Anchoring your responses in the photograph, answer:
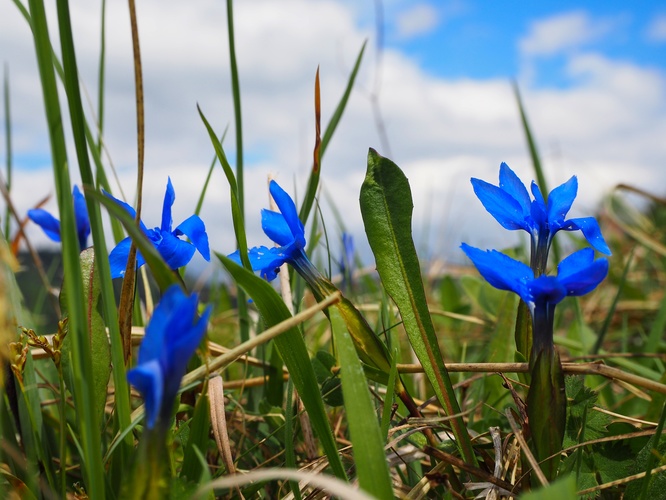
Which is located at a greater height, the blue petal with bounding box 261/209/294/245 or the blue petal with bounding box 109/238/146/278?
the blue petal with bounding box 261/209/294/245

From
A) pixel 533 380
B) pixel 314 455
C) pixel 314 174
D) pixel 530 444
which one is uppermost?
pixel 314 174

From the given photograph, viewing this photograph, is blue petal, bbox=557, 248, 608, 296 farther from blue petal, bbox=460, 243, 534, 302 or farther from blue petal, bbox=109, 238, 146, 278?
blue petal, bbox=109, 238, 146, 278

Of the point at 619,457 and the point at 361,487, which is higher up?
the point at 361,487

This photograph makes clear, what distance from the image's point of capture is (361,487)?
694 millimetres

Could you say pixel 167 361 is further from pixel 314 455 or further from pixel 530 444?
pixel 314 455

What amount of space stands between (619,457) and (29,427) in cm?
84

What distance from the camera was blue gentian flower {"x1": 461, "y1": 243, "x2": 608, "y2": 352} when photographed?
0.71 meters

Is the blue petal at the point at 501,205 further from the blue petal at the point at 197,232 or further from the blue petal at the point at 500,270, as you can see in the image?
the blue petal at the point at 197,232

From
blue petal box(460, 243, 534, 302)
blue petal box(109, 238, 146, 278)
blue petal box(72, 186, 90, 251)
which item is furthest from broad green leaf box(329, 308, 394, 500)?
blue petal box(72, 186, 90, 251)

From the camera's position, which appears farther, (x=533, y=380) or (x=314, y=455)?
(x=314, y=455)

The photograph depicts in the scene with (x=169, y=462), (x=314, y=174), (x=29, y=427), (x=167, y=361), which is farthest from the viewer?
(x=314, y=174)

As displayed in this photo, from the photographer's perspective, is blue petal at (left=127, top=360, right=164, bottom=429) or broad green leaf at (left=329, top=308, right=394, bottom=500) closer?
blue petal at (left=127, top=360, right=164, bottom=429)

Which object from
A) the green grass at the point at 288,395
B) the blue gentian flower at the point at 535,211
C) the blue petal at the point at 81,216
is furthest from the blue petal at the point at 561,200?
the blue petal at the point at 81,216

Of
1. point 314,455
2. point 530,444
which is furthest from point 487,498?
point 314,455
